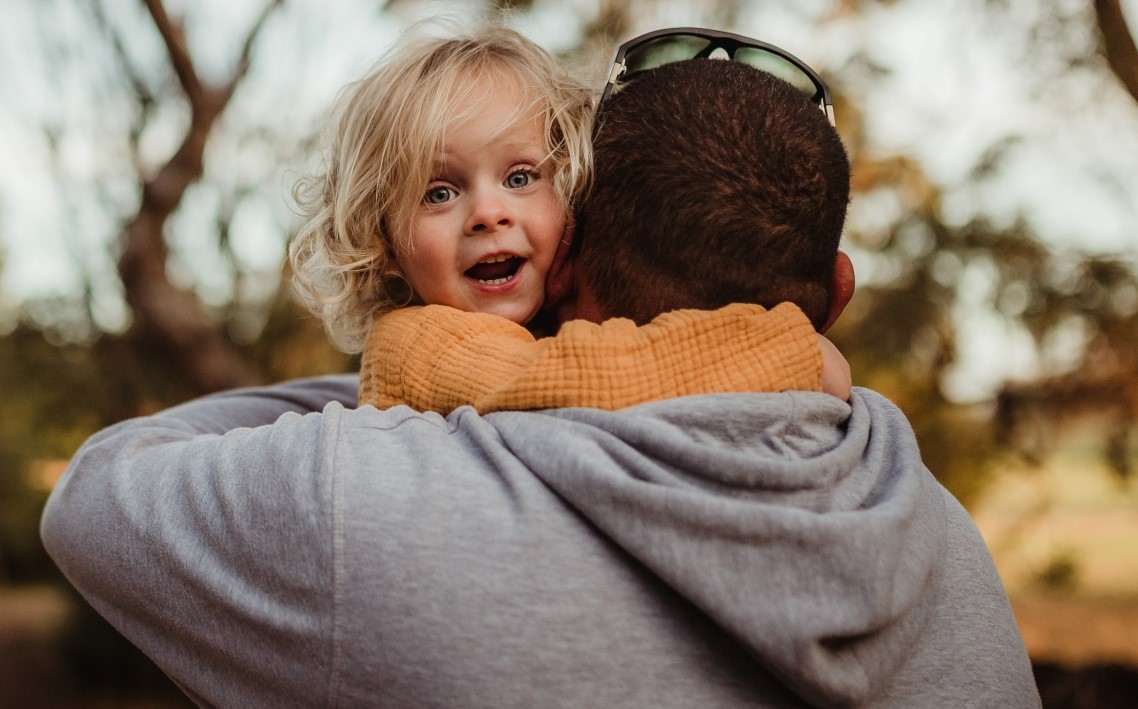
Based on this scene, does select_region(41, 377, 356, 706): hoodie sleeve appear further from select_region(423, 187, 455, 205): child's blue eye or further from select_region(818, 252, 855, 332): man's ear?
select_region(818, 252, 855, 332): man's ear

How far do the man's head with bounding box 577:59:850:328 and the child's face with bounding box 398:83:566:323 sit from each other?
0.82 ft

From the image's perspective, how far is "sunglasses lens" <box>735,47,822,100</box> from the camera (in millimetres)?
1689

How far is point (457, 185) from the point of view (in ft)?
6.07

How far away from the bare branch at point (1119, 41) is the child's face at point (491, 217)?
7.58 ft

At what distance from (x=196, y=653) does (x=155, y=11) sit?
4.61m

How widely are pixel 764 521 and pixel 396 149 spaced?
1022mm

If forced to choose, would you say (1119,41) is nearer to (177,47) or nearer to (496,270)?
(496,270)

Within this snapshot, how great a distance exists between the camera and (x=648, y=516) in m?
1.22

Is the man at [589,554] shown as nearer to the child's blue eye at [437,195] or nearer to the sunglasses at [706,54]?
the sunglasses at [706,54]

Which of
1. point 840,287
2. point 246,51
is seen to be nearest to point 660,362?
point 840,287

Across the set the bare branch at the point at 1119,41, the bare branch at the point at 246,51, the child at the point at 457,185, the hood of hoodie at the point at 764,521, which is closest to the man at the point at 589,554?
the hood of hoodie at the point at 764,521

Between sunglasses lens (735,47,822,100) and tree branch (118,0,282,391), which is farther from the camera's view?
tree branch (118,0,282,391)

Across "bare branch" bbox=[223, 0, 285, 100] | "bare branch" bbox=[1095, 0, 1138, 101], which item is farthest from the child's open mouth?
"bare branch" bbox=[223, 0, 285, 100]

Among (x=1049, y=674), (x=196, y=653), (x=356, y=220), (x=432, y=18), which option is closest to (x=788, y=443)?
(x=196, y=653)
